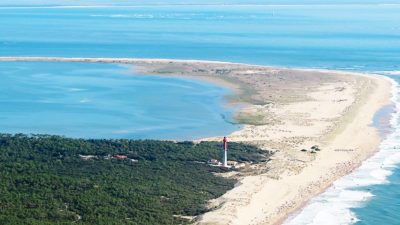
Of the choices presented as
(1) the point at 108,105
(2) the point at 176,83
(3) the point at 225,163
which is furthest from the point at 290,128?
(2) the point at 176,83

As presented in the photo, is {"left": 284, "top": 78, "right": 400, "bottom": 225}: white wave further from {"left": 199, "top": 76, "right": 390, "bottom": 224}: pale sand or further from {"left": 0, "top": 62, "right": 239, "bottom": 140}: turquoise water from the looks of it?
{"left": 0, "top": 62, "right": 239, "bottom": 140}: turquoise water

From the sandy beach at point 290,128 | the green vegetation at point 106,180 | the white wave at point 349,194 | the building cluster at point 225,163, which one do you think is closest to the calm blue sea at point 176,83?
the white wave at point 349,194

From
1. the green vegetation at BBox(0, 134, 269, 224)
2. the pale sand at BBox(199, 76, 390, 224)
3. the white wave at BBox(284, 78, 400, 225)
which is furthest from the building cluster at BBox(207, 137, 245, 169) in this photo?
the white wave at BBox(284, 78, 400, 225)

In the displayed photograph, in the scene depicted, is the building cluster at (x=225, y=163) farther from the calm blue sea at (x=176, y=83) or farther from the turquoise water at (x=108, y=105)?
the turquoise water at (x=108, y=105)

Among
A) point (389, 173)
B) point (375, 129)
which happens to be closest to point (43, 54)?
point (375, 129)

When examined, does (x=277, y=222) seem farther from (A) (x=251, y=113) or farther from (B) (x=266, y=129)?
(A) (x=251, y=113)

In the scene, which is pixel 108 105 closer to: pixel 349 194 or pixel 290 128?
pixel 290 128

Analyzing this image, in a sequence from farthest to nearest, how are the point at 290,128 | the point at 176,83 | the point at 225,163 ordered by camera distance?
1. the point at 176,83
2. the point at 290,128
3. the point at 225,163
